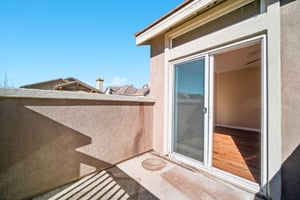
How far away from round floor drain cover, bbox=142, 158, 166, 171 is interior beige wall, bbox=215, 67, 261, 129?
4.89m

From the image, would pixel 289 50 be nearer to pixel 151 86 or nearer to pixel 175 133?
pixel 175 133

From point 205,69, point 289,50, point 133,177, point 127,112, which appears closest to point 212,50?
point 205,69

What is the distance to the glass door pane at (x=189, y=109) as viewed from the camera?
2.47 meters

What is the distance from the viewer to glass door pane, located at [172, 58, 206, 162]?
247 cm

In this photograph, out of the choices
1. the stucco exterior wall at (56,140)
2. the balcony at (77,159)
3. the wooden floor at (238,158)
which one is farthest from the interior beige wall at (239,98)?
the stucco exterior wall at (56,140)

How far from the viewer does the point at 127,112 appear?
2.90 metres

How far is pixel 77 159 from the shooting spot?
217cm

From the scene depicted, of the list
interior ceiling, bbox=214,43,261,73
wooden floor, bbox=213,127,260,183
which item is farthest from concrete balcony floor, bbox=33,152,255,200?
interior ceiling, bbox=214,43,261,73

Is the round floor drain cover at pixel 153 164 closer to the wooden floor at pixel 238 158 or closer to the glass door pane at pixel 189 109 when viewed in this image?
the glass door pane at pixel 189 109

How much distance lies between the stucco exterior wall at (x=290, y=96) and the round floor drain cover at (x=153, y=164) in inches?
68.7

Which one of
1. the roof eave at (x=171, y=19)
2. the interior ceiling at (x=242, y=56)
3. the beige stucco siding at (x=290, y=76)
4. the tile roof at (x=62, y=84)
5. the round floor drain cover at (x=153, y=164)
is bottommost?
the round floor drain cover at (x=153, y=164)

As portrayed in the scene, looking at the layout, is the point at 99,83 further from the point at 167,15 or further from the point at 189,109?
the point at 189,109

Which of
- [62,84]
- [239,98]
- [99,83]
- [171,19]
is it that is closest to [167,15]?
[171,19]

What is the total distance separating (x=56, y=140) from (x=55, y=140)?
1cm
